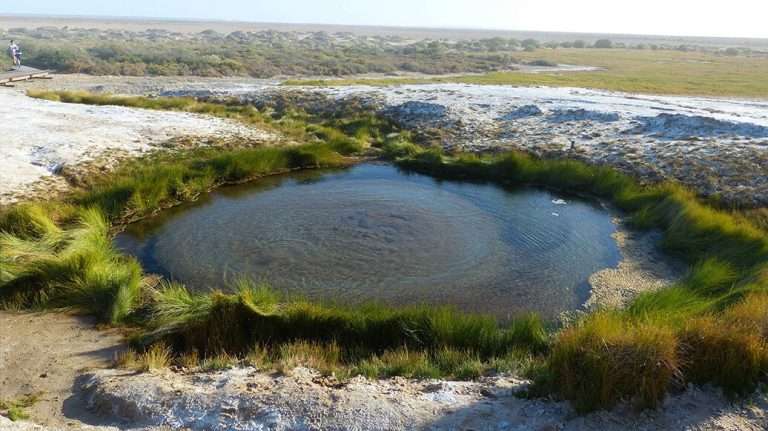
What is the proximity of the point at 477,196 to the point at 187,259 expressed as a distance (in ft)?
29.4

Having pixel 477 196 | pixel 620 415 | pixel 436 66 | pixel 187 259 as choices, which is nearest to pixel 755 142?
pixel 477 196

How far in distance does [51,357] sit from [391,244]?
7.02 meters

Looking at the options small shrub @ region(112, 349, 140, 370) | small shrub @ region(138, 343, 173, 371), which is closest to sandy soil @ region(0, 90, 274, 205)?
small shrub @ region(112, 349, 140, 370)

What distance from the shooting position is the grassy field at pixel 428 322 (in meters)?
6.25

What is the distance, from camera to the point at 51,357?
778 cm

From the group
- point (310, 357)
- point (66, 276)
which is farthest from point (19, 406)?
point (66, 276)

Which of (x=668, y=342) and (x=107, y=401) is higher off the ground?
(x=668, y=342)

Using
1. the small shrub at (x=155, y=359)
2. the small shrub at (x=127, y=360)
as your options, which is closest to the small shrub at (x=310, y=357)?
the small shrub at (x=155, y=359)

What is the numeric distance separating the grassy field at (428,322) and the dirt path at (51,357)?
0.42 m

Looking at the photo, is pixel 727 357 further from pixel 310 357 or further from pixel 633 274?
pixel 633 274

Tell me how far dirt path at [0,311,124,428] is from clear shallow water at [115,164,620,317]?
243 cm

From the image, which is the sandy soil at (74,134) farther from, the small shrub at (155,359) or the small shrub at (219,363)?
the small shrub at (219,363)

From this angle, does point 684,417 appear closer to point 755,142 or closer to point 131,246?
point 131,246

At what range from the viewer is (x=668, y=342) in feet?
20.3
